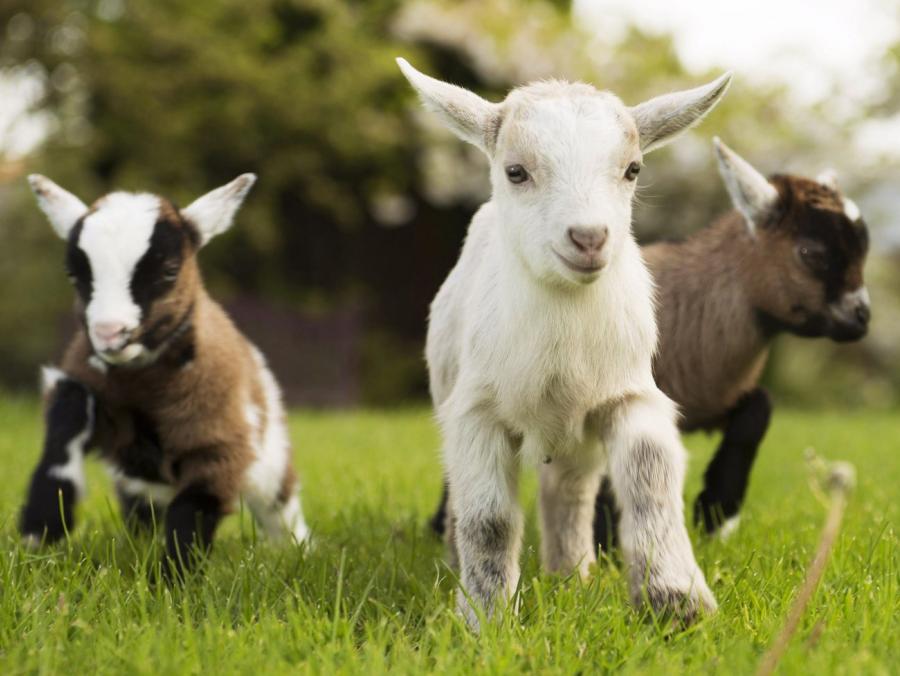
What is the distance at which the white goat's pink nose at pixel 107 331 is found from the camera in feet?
13.1

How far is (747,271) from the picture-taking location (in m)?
5.18

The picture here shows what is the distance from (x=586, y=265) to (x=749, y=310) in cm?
222

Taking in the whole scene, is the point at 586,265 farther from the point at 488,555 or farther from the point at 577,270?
the point at 488,555

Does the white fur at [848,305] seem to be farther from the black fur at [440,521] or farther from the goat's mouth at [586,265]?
the goat's mouth at [586,265]

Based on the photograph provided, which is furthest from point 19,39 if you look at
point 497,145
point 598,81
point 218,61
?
point 497,145

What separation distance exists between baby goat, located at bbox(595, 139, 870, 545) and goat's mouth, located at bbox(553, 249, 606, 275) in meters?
1.76

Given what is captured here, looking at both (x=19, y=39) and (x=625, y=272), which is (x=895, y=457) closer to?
(x=625, y=272)

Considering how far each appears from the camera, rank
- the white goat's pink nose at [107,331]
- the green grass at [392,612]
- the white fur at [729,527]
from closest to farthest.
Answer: the green grass at [392,612]
the white goat's pink nose at [107,331]
the white fur at [729,527]

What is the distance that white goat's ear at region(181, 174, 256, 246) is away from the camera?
4.65m

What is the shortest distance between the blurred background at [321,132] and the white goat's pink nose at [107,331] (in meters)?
11.3

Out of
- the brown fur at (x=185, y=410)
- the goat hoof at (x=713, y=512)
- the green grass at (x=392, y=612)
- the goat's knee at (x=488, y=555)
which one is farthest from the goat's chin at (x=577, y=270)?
the goat hoof at (x=713, y=512)

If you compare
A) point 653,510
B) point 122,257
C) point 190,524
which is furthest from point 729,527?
point 122,257

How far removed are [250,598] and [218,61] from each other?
13.2m

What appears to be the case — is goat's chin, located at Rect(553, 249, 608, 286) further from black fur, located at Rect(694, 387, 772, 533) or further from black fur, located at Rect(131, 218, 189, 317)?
black fur, located at Rect(694, 387, 772, 533)
